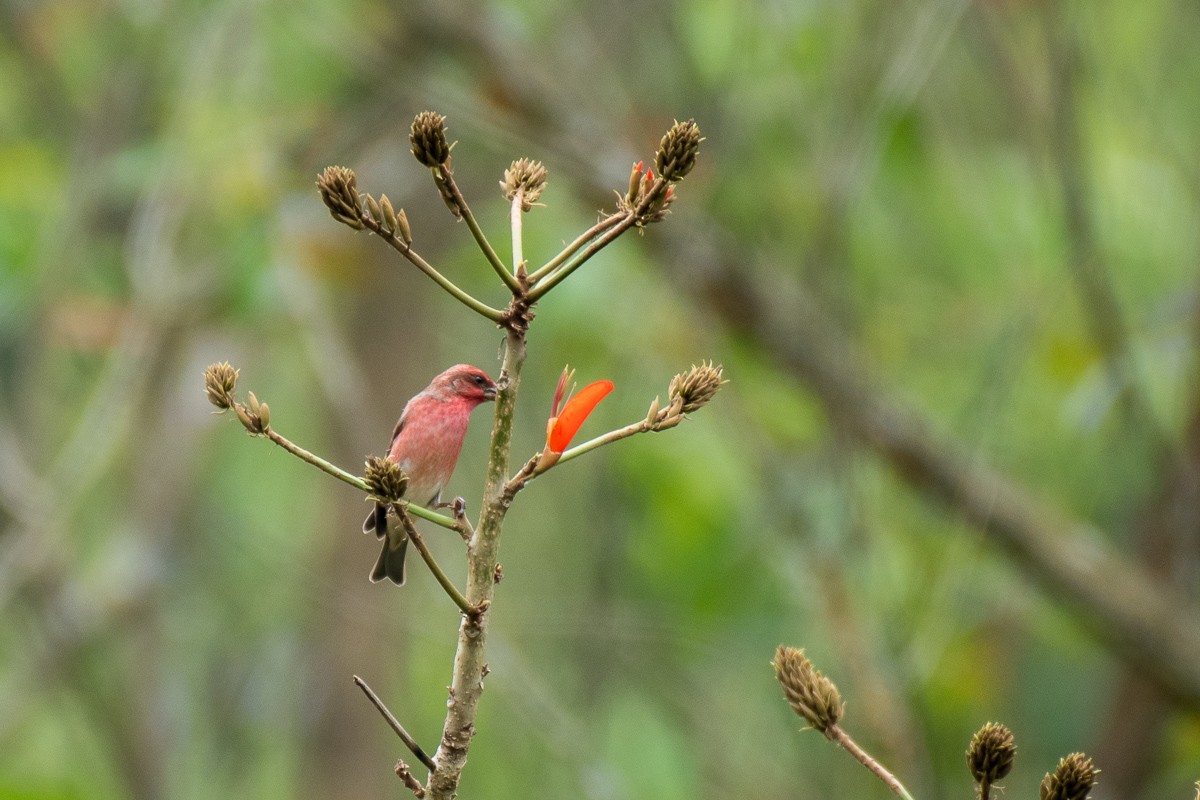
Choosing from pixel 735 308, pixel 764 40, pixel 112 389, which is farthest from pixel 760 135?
pixel 112 389

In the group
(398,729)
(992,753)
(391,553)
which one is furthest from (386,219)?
(391,553)

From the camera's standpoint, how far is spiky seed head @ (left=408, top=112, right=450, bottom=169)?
1753mm

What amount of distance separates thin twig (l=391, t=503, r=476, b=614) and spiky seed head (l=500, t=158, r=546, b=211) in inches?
17.9

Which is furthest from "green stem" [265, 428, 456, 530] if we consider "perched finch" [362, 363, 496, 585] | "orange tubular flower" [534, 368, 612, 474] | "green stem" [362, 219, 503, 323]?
"perched finch" [362, 363, 496, 585]

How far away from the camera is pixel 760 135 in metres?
8.11

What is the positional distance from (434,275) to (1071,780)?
0.93 meters

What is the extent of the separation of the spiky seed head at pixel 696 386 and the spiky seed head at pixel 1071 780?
62cm

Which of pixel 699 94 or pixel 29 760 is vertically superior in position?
pixel 29 760

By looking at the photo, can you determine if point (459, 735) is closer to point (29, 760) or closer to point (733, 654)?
point (733, 654)

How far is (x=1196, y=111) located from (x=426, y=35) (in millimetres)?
4177

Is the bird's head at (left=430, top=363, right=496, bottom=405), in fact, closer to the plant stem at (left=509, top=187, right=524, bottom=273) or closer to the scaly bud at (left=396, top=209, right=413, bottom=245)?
the plant stem at (left=509, top=187, right=524, bottom=273)

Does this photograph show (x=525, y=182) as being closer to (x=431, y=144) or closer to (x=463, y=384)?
(x=431, y=144)

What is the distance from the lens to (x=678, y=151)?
1.80m

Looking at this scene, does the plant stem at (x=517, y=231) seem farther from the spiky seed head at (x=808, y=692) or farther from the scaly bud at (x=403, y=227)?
the spiky seed head at (x=808, y=692)
